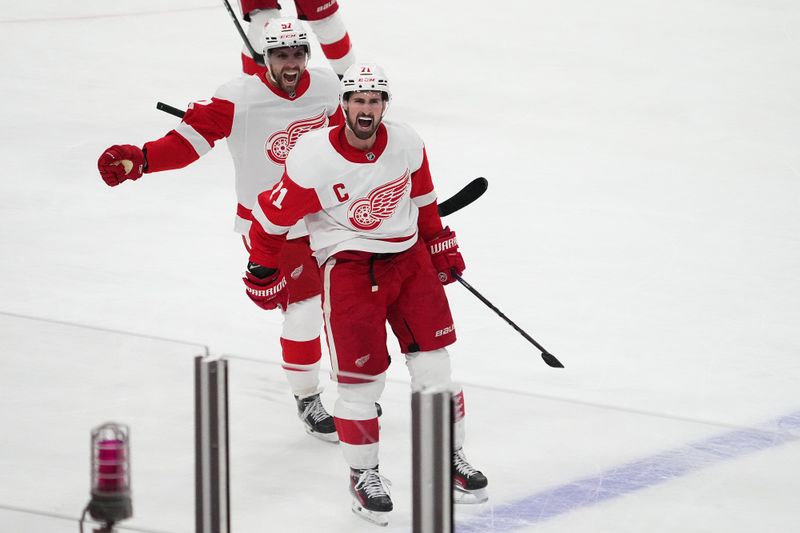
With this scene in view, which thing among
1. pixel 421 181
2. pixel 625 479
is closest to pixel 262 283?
pixel 421 181

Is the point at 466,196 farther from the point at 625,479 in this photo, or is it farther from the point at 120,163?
the point at 625,479

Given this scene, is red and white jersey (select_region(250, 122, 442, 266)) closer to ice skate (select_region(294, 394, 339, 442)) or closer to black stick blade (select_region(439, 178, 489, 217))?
black stick blade (select_region(439, 178, 489, 217))

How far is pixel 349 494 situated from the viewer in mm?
2574

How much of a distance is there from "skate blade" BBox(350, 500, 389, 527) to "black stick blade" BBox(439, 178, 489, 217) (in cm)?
94

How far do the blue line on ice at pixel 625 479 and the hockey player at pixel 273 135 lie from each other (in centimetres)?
106

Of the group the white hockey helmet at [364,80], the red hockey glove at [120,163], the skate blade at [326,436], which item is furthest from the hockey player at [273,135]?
the skate blade at [326,436]

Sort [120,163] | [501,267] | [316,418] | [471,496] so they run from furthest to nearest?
[501,267], [120,163], [316,418], [471,496]

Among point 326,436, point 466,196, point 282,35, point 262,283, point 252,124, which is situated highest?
point 282,35

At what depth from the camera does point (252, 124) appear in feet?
11.7

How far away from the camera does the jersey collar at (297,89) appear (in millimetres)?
3561

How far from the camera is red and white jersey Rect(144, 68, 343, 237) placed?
3.56m

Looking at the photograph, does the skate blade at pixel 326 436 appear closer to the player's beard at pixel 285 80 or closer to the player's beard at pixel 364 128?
the player's beard at pixel 364 128

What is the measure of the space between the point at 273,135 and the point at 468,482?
4.12 ft

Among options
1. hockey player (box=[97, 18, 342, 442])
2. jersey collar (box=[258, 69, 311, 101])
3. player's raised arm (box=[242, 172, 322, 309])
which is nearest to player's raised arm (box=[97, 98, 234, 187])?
hockey player (box=[97, 18, 342, 442])
